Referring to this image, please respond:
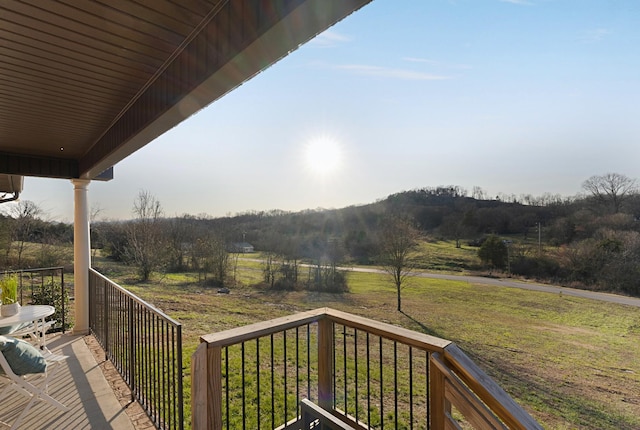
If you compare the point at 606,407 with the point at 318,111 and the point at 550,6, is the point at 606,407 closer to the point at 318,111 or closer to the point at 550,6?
the point at 550,6

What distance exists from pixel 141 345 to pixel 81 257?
2663mm

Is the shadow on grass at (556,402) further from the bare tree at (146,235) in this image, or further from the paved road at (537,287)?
the bare tree at (146,235)

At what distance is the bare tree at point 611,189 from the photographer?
44.9ft

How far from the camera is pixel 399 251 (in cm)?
1378

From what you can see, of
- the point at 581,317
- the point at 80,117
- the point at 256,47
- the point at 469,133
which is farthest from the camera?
the point at 581,317

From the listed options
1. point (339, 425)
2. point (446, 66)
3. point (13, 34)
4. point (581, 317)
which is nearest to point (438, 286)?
point (581, 317)

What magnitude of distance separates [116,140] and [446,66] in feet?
19.7

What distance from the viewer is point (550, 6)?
5719 mm

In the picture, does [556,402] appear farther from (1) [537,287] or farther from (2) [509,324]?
(1) [537,287]

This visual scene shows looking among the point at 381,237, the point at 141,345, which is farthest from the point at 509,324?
the point at 141,345

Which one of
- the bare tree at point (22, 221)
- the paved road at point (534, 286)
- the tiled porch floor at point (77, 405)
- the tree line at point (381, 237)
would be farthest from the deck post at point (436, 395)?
the paved road at point (534, 286)

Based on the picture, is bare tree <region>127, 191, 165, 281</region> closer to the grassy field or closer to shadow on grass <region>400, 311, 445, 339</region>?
the grassy field

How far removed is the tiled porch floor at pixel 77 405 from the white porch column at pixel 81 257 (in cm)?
113

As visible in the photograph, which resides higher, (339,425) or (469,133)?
(469,133)
